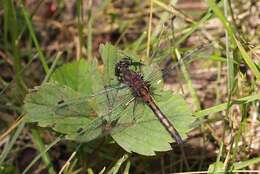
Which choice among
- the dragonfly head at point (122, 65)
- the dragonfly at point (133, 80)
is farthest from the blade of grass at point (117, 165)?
the dragonfly head at point (122, 65)

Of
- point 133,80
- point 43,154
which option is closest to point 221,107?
point 133,80

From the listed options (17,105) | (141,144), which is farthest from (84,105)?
(17,105)

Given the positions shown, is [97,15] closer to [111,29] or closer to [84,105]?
[111,29]

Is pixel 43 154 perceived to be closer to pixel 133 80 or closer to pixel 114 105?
pixel 114 105

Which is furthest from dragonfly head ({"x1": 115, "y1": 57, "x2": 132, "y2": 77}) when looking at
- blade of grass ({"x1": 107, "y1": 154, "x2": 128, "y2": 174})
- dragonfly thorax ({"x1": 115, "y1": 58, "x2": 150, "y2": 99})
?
blade of grass ({"x1": 107, "y1": 154, "x2": 128, "y2": 174})

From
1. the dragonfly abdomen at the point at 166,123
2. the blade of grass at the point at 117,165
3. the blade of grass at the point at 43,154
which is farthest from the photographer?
the blade of grass at the point at 43,154

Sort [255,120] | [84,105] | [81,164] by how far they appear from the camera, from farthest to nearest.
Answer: [255,120]
[81,164]
[84,105]

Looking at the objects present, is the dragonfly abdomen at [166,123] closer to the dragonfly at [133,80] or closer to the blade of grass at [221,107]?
the dragonfly at [133,80]

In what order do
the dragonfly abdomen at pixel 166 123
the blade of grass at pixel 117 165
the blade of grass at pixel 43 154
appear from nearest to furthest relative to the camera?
the dragonfly abdomen at pixel 166 123
the blade of grass at pixel 117 165
the blade of grass at pixel 43 154

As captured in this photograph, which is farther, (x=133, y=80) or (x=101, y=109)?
(x=133, y=80)
